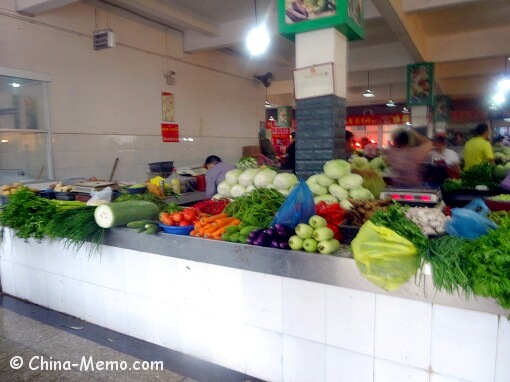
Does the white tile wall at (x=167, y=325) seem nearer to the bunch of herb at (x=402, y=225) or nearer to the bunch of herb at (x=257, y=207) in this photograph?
the bunch of herb at (x=257, y=207)

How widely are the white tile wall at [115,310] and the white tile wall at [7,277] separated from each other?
142 centimetres

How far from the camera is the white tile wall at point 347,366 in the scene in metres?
2.19

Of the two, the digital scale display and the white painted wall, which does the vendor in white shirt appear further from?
the white painted wall

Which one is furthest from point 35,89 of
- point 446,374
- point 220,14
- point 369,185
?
point 446,374

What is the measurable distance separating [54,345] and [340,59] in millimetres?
3548

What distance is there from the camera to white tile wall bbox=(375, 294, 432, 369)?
2.00 meters

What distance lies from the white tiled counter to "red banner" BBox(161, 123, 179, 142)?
442cm

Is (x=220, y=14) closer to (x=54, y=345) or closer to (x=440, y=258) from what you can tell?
(x=54, y=345)

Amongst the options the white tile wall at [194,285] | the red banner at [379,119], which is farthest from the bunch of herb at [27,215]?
the red banner at [379,119]

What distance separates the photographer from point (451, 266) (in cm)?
179

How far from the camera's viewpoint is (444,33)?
29.0 feet

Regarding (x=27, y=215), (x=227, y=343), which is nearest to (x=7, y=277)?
(x=27, y=215)

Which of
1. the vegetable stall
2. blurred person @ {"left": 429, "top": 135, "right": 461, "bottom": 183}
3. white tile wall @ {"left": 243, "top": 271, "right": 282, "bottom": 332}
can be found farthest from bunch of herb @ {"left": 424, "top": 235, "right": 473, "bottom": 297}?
blurred person @ {"left": 429, "top": 135, "right": 461, "bottom": 183}

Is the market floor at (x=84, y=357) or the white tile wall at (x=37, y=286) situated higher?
the white tile wall at (x=37, y=286)
